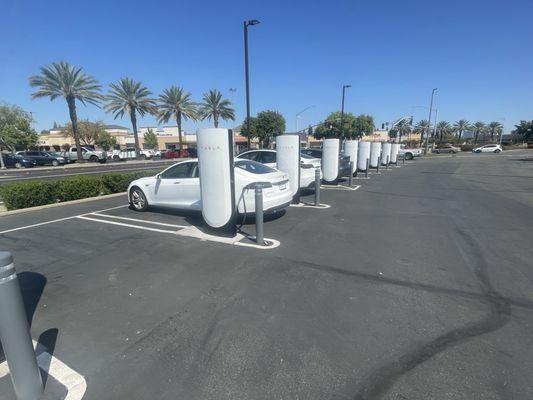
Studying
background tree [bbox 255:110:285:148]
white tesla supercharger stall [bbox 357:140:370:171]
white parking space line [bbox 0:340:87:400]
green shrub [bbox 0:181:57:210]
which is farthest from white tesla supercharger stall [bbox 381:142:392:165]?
background tree [bbox 255:110:285:148]

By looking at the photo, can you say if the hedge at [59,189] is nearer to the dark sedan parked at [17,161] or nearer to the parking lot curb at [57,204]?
the parking lot curb at [57,204]

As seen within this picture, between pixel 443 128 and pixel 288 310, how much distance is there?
104521mm

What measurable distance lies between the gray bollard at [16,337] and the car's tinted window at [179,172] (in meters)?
5.41

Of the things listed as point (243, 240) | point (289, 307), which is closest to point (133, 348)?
point (289, 307)

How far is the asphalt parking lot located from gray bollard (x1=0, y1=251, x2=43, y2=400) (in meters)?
0.27

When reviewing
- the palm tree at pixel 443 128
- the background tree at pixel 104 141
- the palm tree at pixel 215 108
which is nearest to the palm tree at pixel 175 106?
the palm tree at pixel 215 108

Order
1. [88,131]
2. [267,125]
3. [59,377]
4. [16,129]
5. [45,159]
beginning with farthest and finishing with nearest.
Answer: [88,131] < [267,125] < [16,129] < [45,159] < [59,377]

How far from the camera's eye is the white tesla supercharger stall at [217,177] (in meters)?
5.22

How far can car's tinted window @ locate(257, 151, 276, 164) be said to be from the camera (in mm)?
10172

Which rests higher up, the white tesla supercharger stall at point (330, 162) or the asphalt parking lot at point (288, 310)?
the white tesla supercharger stall at point (330, 162)

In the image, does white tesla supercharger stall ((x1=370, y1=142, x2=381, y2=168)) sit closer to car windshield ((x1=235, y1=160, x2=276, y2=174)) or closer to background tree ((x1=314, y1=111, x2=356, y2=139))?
car windshield ((x1=235, y1=160, x2=276, y2=174))

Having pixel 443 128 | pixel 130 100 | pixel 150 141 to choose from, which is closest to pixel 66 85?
pixel 130 100

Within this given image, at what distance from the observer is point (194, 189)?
7059mm

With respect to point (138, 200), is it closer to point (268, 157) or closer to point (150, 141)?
point (268, 157)
